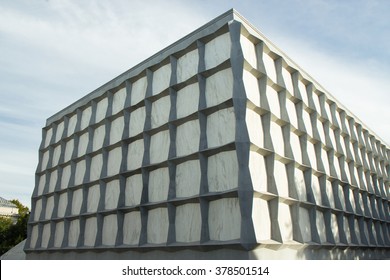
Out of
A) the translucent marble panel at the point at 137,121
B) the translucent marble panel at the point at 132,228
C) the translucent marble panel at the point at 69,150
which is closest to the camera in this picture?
the translucent marble panel at the point at 132,228

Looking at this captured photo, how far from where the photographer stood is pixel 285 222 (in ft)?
55.9

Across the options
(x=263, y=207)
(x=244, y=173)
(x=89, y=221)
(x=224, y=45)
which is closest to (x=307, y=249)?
(x=263, y=207)

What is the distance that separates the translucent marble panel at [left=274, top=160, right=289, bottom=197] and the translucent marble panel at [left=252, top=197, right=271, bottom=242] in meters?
1.55

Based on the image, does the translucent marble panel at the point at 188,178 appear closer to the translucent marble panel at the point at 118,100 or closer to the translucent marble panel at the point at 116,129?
the translucent marble panel at the point at 116,129

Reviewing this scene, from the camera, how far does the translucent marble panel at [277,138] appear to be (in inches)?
716

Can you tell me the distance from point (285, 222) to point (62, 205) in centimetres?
1784

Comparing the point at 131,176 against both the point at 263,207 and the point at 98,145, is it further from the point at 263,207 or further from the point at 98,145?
the point at 263,207

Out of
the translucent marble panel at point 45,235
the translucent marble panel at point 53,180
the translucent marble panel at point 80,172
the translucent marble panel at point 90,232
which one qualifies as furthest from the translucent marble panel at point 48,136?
the translucent marble panel at point 90,232

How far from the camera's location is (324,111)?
24984 mm

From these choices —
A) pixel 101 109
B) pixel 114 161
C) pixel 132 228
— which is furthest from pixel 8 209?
pixel 132 228

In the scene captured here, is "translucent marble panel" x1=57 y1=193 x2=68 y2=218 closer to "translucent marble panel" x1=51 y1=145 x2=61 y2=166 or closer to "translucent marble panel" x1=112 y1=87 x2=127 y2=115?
"translucent marble panel" x1=51 y1=145 x2=61 y2=166

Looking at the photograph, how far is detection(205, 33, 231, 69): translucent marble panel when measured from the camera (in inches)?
709

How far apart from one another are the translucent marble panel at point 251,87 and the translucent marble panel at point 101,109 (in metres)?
12.3

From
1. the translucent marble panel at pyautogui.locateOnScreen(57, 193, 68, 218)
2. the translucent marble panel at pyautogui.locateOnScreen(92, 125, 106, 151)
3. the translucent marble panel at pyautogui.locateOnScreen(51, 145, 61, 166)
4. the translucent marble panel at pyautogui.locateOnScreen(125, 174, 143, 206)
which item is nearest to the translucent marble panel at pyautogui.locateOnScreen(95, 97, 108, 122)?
the translucent marble panel at pyautogui.locateOnScreen(92, 125, 106, 151)
